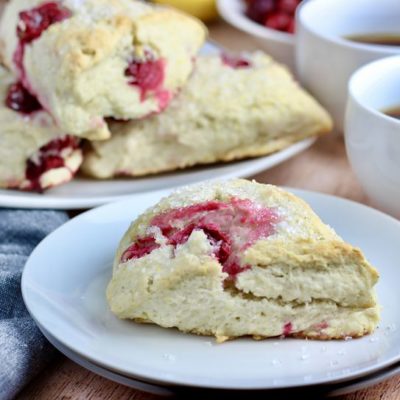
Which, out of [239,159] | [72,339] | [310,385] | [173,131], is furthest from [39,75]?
[310,385]

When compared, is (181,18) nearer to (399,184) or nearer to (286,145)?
(286,145)

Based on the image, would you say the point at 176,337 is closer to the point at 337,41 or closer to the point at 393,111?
the point at 393,111

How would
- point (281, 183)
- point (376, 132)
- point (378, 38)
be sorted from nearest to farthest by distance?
1. point (376, 132)
2. point (281, 183)
3. point (378, 38)

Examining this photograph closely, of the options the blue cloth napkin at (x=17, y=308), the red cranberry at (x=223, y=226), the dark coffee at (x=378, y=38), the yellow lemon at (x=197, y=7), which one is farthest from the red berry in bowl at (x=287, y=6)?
the red cranberry at (x=223, y=226)

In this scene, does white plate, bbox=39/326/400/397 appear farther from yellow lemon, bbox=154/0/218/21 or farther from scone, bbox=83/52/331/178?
yellow lemon, bbox=154/0/218/21

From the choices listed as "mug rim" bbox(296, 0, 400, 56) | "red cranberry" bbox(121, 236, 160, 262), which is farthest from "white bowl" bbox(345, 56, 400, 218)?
"red cranberry" bbox(121, 236, 160, 262)

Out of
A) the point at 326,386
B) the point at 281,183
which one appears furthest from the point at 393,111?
the point at 326,386
